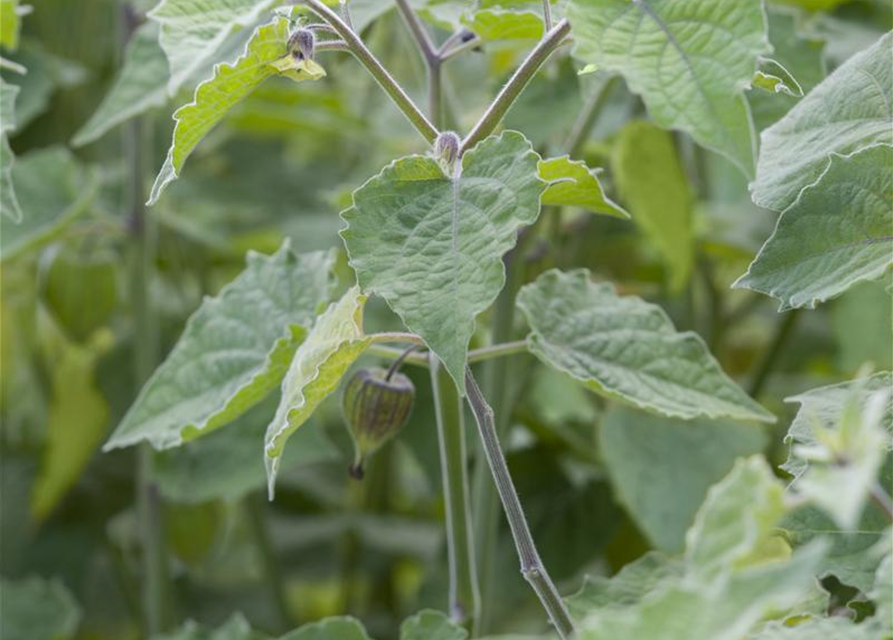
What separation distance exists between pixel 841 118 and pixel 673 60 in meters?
0.10

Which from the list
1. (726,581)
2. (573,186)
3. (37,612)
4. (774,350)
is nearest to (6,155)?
(573,186)

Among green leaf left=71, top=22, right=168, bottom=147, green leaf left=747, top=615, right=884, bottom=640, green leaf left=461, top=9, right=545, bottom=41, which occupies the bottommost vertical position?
green leaf left=747, top=615, right=884, bottom=640

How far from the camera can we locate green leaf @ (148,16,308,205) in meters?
0.41

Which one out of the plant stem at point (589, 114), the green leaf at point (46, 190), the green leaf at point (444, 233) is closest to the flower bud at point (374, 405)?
the green leaf at point (444, 233)

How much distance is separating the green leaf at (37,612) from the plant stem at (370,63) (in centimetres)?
53

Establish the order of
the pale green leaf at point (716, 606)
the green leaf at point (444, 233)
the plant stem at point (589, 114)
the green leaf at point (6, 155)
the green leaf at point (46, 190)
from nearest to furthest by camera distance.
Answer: the pale green leaf at point (716, 606)
the green leaf at point (444, 233)
the green leaf at point (6, 155)
the plant stem at point (589, 114)
the green leaf at point (46, 190)

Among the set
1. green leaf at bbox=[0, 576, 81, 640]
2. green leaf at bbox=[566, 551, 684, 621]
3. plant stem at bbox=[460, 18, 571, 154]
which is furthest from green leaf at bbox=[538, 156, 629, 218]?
green leaf at bbox=[0, 576, 81, 640]

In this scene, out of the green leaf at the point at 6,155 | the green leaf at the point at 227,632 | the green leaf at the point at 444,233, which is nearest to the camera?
the green leaf at the point at 444,233

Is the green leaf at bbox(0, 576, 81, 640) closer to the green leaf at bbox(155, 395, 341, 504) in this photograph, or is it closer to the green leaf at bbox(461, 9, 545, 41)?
the green leaf at bbox(155, 395, 341, 504)

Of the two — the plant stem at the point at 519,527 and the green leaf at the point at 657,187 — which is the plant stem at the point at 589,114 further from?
the plant stem at the point at 519,527

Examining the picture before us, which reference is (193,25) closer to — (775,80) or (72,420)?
(775,80)

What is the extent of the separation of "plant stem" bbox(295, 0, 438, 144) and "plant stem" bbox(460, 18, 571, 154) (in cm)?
2

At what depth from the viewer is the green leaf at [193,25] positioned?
1.41 ft

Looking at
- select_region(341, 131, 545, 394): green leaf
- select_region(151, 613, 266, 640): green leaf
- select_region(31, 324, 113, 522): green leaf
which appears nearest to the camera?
select_region(341, 131, 545, 394): green leaf
